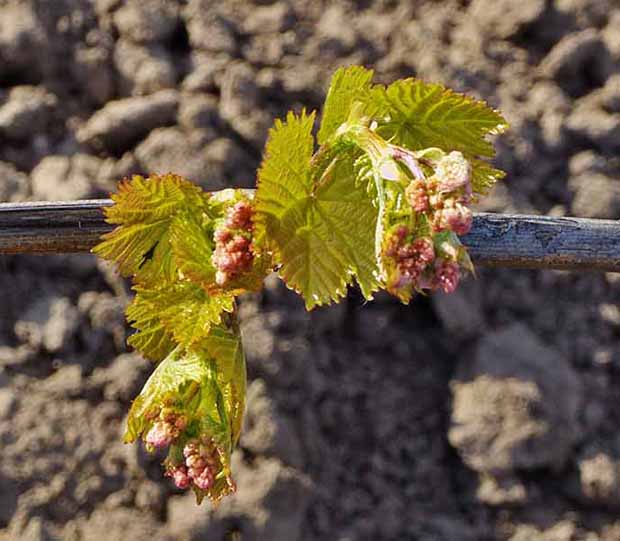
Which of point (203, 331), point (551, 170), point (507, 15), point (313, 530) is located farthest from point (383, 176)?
point (507, 15)

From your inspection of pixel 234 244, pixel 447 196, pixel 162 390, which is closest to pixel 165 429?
pixel 162 390

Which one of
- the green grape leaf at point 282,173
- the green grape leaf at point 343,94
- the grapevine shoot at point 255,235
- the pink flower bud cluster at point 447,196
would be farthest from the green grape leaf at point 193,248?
the pink flower bud cluster at point 447,196

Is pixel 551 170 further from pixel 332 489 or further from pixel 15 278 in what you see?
pixel 15 278

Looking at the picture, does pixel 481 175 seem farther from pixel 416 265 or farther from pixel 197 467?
pixel 197 467

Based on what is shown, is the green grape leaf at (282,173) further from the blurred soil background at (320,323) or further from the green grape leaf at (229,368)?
the blurred soil background at (320,323)

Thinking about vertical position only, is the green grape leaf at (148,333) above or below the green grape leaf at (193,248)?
below

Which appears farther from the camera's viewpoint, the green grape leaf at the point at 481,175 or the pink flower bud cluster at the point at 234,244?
the green grape leaf at the point at 481,175

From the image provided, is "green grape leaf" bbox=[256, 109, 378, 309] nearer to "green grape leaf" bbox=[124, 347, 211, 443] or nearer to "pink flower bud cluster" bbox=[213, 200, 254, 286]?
"pink flower bud cluster" bbox=[213, 200, 254, 286]

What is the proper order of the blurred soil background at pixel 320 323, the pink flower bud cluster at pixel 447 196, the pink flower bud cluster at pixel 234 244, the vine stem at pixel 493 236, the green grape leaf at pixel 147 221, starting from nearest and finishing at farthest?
the pink flower bud cluster at pixel 447 196 < the pink flower bud cluster at pixel 234 244 < the green grape leaf at pixel 147 221 < the vine stem at pixel 493 236 < the blurred soil background at pixel 320 323
